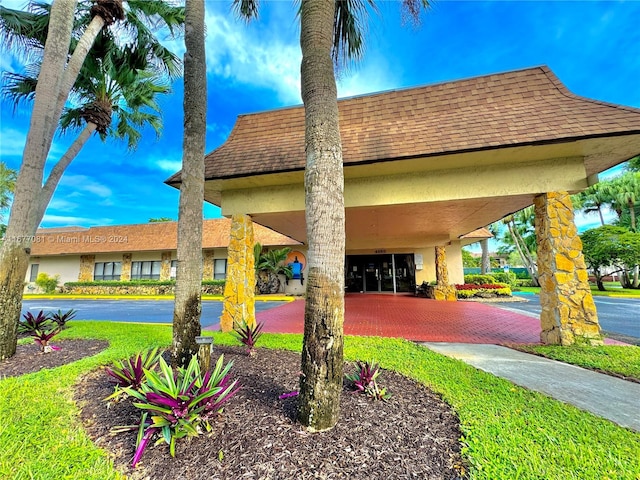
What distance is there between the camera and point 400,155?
558 centimetres

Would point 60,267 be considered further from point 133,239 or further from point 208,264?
point 208,264

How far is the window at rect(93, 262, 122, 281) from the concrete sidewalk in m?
26.6

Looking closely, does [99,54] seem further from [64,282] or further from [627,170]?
[627,170]

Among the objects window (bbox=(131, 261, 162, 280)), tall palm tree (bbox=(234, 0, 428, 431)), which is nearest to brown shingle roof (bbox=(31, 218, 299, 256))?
window (bbox=(131, 261, 162, 280))

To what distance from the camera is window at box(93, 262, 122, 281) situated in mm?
23844

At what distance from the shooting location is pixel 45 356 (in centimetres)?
518

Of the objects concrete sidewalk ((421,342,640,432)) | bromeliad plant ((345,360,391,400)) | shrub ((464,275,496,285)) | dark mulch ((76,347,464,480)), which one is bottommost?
concrete sidewalk ((421,342,640,432))

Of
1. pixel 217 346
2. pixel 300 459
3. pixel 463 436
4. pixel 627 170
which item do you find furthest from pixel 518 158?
pixel 627 170

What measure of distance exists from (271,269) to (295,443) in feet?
55.5

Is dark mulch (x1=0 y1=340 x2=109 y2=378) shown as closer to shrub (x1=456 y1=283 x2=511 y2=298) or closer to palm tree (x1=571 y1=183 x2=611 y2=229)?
shrub (x1=456 y1=283 x2=511 y2=298)

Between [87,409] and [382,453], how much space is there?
3.14 meters

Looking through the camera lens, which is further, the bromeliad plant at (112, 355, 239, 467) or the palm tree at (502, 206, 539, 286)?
the palm tree at (502, 206, 539, 286)

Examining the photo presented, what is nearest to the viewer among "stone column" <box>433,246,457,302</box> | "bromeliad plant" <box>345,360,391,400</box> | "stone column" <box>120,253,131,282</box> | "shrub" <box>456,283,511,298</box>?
"bromeliad plant" <box>345,360,391,400</box>

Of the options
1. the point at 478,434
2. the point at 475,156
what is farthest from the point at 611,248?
the point at 478,434
